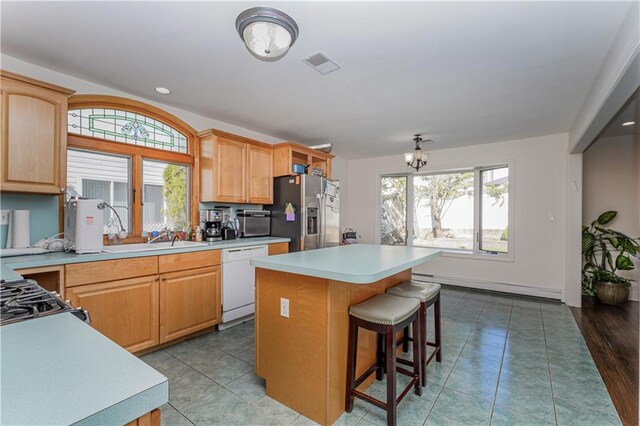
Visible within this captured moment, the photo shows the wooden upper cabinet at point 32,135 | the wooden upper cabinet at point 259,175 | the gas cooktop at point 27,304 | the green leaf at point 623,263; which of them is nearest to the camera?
the gas cooktop at point 27,304

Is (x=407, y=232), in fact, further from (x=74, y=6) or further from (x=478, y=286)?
(x=74, y=6)

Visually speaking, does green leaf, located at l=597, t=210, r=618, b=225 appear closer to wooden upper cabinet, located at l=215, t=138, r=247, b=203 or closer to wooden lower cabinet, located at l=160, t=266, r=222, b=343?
wooden upper cabinet, located at l=215, t=138, r=247, b=203

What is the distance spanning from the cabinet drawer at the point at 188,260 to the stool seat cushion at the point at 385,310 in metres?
1.74

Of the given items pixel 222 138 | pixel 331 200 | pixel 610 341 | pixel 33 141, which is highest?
pixel 222 138

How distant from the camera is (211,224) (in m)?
3.52

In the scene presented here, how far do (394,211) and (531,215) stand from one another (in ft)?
7.50

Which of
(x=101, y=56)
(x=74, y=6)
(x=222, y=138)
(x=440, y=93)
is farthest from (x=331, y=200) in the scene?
(x=74, y=6)

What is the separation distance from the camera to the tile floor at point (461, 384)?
1.83m

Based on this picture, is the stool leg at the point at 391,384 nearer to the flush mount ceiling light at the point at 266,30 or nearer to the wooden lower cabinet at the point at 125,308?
the flush mount ceiling light at the point at 266,30

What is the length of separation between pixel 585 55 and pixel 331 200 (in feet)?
10.4

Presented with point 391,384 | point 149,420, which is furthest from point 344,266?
point 149,420

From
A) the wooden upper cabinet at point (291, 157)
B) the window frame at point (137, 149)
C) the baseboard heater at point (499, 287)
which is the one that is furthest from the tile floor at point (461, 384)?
the wooden upper cabinet at point (291, 157)

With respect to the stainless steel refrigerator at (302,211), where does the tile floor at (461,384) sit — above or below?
below

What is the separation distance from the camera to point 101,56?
228 cm
